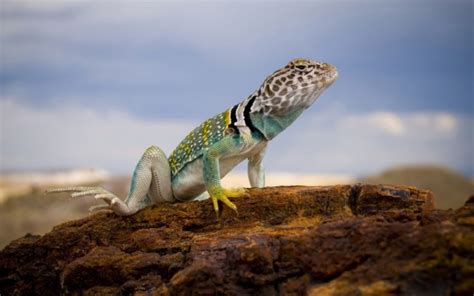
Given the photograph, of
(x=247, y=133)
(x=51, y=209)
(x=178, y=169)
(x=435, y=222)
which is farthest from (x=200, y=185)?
(x=51, y=209)

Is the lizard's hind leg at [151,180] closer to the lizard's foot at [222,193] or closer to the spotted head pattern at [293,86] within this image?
the lizard's foot at [222,193]

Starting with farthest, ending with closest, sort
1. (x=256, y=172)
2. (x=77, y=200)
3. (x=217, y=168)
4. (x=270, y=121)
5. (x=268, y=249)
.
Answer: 1. (x=77, y=200)
2. (x=256, y=172)
3. (x=270, y=121)
4. (x=217, y=168)
5. (x=268, y=249)

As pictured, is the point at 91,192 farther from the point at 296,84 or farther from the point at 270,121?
the point at 296,84

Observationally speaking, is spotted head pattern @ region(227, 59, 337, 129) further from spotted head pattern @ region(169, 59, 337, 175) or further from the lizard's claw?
the lizard's claw

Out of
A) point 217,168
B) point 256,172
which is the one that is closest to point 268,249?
point 217,168

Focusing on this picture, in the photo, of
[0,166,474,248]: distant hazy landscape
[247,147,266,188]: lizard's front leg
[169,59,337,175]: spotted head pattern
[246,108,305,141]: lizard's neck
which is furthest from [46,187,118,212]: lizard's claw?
[0,166,474,248]: distant hazy landscape

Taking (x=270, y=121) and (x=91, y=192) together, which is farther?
(x=91, y=192)

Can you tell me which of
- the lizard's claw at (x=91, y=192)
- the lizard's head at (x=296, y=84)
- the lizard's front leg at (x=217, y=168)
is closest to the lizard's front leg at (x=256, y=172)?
the lizard's front leg at (x=217, y=168)
